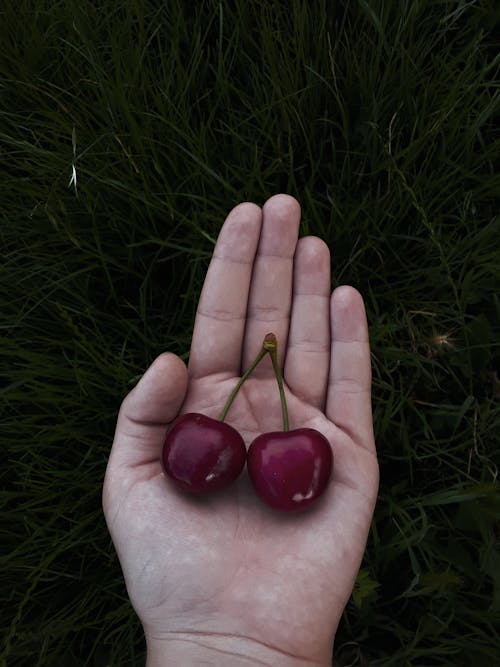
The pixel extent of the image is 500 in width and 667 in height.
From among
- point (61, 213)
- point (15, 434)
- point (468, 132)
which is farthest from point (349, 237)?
point (15, 434)

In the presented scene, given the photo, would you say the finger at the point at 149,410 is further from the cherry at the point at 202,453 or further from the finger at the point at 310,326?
the finger at the point at 310,326

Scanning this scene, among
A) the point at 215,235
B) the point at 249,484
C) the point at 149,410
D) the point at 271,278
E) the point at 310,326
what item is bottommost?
the point at 249,484

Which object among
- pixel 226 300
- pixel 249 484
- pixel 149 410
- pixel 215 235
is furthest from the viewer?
pixel 215 235

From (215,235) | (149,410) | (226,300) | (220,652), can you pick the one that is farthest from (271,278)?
(220,652)

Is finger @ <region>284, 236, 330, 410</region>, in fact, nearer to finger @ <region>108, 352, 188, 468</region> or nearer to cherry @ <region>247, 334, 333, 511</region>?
cherry @ <region>247, 334, 333, 511</region>

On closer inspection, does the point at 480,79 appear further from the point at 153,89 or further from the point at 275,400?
the point at 275,400

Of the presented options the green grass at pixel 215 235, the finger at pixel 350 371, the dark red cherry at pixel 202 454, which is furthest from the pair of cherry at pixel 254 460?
the green grass at pixel 215 235

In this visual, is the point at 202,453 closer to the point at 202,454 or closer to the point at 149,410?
the point at 202,454
